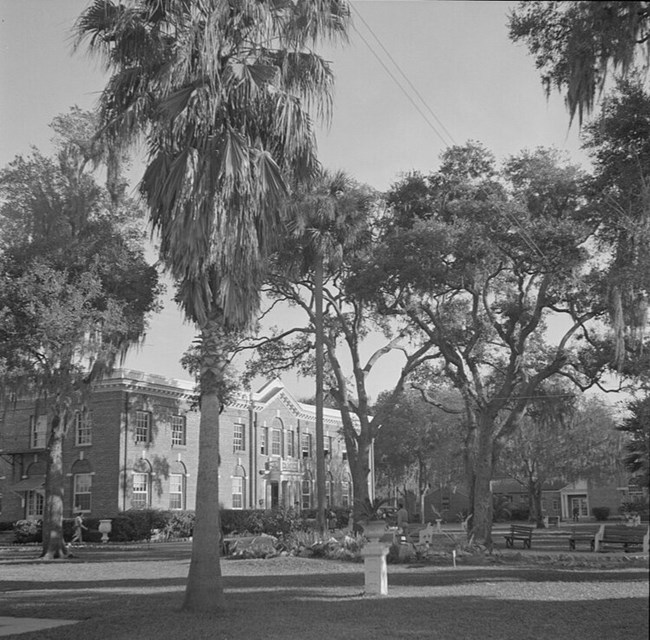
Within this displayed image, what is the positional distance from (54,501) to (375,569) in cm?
1516

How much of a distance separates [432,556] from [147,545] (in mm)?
16586

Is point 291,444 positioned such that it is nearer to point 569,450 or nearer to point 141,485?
point 141,485

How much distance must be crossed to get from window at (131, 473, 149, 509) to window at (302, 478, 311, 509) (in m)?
15.8

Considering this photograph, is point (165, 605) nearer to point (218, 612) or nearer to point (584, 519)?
point (218, 612)

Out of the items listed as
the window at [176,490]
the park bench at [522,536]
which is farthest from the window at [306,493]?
the park bench at [522,536]

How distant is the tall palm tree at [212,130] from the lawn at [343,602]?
1.42m

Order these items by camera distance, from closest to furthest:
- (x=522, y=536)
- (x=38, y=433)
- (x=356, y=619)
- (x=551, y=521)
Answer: (x=356, y=619)
(x=522, y=536)
(x=38, y=433)
(x=551, y=521)

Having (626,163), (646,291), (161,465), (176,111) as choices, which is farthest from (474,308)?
(161,465)

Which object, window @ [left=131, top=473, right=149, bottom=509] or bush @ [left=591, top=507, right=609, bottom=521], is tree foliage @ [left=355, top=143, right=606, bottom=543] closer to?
window @ [left=131, top=473, right=149, bottom=509]

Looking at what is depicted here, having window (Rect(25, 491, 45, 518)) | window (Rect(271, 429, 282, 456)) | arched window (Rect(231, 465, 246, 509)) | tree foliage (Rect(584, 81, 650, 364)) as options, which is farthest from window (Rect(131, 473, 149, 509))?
tree foliage (Rect(584, 81, 650, 364))

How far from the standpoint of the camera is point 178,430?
145 ft

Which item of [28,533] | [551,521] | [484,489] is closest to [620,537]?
[484,489]

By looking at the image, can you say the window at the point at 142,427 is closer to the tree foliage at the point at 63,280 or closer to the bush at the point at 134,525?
the bush at the point at 134,525

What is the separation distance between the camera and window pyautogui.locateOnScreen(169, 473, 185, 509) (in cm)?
4294
